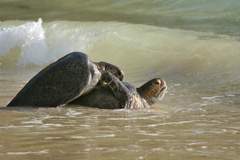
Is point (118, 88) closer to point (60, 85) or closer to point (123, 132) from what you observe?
point (60, 85)

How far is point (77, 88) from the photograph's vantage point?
5309 millimetres

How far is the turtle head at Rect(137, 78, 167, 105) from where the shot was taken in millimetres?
5781

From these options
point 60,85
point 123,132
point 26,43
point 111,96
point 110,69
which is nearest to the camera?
point 123,132

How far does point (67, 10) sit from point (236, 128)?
11.6 m

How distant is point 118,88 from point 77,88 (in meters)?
0.33

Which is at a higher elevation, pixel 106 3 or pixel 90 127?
pixel 106 3

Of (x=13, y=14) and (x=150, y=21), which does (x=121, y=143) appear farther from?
(x=13, y=14)

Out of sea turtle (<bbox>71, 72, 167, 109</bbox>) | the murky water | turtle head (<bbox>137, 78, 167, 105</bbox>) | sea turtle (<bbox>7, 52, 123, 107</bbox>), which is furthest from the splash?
sea turtle (<bbox>7, 52, 123, 107</bbox>)

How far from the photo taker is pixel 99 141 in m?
3.98

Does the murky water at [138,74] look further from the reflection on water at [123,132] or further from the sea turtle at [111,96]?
the sea turtle at [111,96]

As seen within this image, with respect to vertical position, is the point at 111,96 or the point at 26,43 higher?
the point at 26,43

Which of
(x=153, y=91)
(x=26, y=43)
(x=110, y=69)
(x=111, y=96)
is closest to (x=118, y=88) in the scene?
(x=111, y=96)

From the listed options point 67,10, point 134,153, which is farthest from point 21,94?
point 67,10

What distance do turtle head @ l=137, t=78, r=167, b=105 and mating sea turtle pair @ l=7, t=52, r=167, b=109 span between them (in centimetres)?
21
